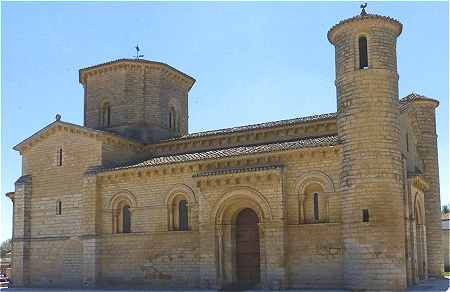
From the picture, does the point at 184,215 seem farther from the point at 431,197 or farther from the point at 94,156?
the point at 431,197

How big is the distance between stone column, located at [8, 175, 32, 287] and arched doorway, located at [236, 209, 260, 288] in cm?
1192

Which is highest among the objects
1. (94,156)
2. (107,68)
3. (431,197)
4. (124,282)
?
(107,68)

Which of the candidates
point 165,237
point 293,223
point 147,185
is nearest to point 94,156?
point 147,185

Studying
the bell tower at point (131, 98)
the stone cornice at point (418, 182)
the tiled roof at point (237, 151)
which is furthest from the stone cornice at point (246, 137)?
the stone cornice at point (418, 182)

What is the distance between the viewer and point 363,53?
24844 mm

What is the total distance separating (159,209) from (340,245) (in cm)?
890

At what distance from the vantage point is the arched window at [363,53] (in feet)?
80.9

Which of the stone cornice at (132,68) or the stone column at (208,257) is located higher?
the stone cornice at (132,68)

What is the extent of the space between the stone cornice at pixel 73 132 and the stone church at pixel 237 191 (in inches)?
2.9

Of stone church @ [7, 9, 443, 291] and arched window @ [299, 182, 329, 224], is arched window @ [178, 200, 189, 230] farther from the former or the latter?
arched window @ [299, 182, 329, 224]

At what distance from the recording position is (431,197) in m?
32.1

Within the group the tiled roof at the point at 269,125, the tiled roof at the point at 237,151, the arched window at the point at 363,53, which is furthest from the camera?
the tiled roof at the point at 269,125

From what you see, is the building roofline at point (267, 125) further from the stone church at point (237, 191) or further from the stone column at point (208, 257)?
the stone column at point (208, 257)

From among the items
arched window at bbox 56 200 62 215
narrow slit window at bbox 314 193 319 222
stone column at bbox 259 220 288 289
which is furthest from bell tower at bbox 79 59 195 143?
narrow slit window at bbox 314 193 319 222
